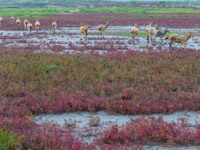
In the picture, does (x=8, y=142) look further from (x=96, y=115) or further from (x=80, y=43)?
Answer: (x=80, y=43)

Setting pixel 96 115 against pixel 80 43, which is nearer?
pixel 96 115

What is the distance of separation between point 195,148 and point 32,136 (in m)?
3.56

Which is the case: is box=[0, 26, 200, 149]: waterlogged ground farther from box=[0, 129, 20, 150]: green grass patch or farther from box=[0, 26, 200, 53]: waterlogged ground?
box=[0, 26, 200, 53]: waterlogged ground

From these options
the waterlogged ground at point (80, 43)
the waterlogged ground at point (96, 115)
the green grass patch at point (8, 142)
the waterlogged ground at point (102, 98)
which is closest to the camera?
the green grass patch at point (8, 142)

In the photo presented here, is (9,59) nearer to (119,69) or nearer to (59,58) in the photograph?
(59,58)

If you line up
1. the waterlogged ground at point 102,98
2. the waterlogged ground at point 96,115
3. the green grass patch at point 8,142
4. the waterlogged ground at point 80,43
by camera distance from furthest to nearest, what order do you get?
1. the waterlogged ground at point 80,43
2. the waterlogged ground at point 96,115
3. the waterlogged ground at point 102,98
4. the green grass patch at point 8,142

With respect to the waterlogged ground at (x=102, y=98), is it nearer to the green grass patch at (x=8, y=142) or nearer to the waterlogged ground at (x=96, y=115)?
the waterlogged ground at (x=96, y=115)

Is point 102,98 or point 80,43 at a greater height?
point 80,43

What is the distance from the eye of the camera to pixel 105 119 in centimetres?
744

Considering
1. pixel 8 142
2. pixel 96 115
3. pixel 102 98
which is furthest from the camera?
pixel 102 98

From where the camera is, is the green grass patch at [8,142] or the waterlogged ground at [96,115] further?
the waterlogged ground at [96,115]

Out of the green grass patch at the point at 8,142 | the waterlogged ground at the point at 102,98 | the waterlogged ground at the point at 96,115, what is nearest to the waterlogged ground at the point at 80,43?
the waterlogged ground at the point at 102,98

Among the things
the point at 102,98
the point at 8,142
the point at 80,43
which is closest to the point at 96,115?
the point at 102,98

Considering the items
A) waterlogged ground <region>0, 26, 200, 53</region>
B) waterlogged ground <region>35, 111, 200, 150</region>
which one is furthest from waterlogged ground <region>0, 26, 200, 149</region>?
waterlogged ground <region>0, 26, 200, 53</region>
